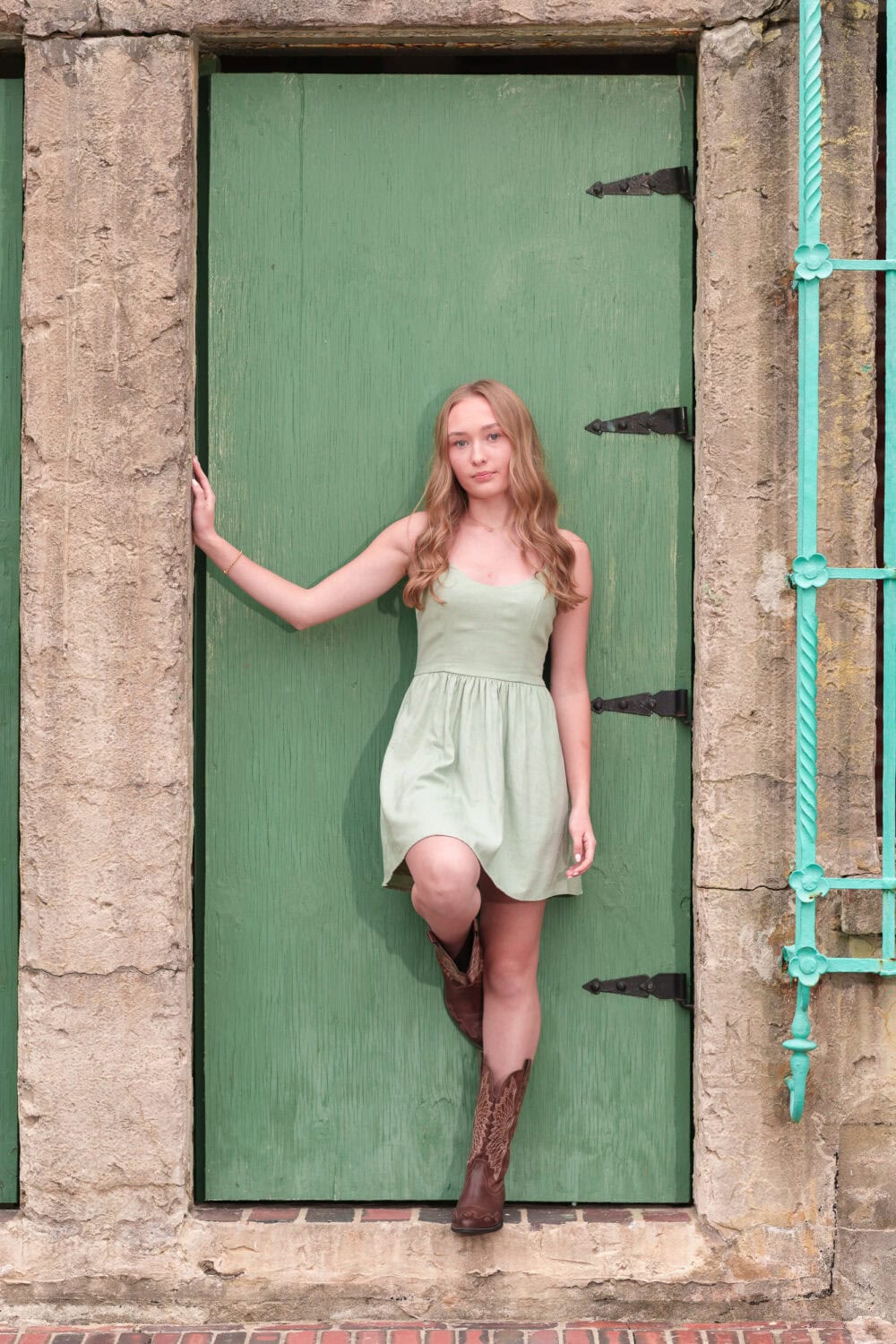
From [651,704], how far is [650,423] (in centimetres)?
74

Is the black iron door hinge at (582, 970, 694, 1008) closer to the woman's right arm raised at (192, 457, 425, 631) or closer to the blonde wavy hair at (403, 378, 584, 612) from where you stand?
the blonde wavy hair at (403, 378, 584, 612)

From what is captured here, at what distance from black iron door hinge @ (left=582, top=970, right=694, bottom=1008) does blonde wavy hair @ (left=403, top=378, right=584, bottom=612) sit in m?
1.01

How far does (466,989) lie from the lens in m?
3.40

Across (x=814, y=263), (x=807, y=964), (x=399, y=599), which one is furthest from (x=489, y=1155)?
(x=814, y=263)

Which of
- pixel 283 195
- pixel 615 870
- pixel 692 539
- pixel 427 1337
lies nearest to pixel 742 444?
pixel 692 539

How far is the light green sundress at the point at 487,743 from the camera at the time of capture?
126 inches

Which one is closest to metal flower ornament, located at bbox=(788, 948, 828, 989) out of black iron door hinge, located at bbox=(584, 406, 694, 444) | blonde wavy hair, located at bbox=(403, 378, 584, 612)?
blonde wavy hair, located at bbox=(403, 378, 584, 612)

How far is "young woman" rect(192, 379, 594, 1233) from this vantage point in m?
3.21

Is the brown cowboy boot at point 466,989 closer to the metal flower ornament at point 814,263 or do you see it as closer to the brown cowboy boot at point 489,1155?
the brown cowboy boot at point 489,1155

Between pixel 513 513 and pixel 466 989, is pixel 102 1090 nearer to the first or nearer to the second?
pixel 466 989

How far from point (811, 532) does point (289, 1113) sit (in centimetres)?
203

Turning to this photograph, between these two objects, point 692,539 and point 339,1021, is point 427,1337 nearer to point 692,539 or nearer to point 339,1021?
point 339,1021

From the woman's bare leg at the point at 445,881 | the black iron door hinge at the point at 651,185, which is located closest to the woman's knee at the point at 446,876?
the woman's bare leg at the point at 445,881

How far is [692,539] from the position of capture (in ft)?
11.4
